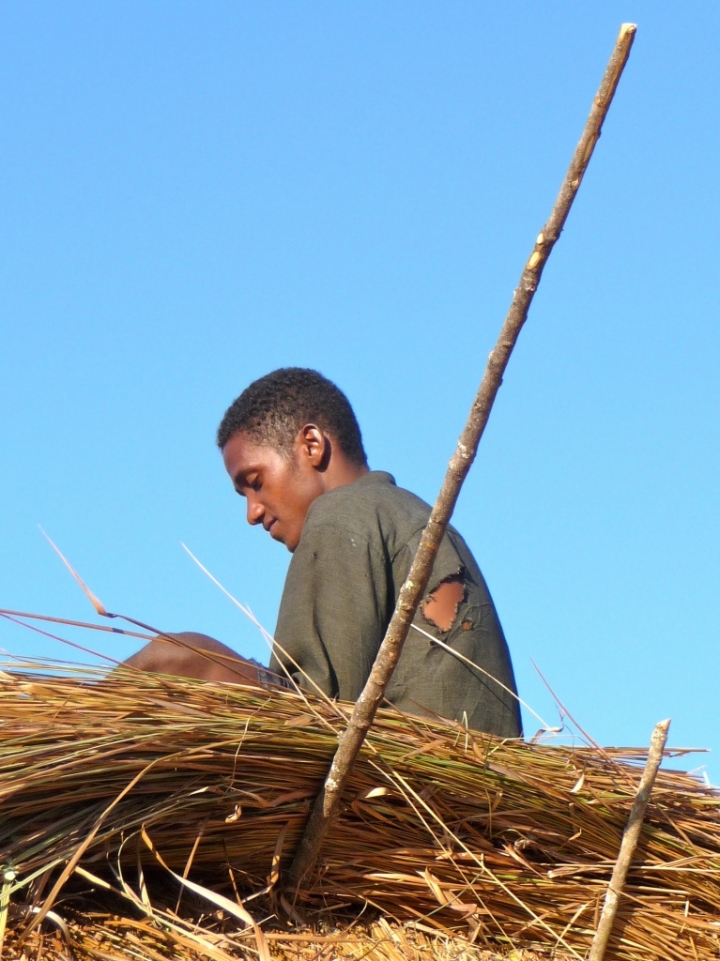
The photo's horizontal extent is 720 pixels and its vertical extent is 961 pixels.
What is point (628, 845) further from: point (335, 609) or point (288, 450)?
point (288, 450)

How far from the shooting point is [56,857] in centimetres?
174

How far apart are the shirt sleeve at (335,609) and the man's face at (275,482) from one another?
78 centimetres

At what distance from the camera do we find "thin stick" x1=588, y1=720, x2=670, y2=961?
201cm

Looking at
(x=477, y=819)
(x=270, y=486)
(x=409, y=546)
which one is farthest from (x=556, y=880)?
(x=270, y=486)

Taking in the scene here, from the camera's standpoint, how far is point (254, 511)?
11.6 feet

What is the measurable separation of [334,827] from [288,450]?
5.11 ft

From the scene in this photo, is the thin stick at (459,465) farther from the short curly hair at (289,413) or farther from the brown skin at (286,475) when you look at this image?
the short curly hair at (289,413)

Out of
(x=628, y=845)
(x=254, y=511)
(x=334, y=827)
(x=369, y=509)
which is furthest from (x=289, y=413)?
(x=628, y=845)

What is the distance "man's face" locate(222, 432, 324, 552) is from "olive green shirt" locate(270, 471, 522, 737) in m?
0.65

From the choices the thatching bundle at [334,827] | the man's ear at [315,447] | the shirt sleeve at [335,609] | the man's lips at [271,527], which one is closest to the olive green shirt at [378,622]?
the shirt sleeve at [335,609]

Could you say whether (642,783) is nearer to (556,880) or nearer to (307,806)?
(556,880)

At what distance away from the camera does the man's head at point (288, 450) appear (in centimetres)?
343

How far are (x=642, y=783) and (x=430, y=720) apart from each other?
1.29 ft

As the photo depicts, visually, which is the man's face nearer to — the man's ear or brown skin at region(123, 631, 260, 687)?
the man's ear
